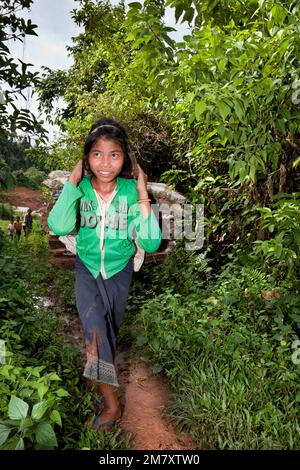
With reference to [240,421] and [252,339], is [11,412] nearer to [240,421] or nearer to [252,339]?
[240,421]

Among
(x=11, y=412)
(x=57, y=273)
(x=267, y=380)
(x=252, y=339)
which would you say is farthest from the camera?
(x=57, y=273)

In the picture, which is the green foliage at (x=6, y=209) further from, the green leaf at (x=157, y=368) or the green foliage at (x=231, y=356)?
the green leaf at (x=157, y=368)

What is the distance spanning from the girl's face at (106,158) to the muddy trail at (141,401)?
58 centimetres

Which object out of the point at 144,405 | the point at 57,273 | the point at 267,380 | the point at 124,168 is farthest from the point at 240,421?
the point at 57,273

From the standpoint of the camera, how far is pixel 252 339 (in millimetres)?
3217

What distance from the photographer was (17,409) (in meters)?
1.60

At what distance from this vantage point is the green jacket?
1755 mm

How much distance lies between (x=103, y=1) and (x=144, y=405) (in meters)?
5.60

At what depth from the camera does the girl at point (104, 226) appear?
176 centimetres

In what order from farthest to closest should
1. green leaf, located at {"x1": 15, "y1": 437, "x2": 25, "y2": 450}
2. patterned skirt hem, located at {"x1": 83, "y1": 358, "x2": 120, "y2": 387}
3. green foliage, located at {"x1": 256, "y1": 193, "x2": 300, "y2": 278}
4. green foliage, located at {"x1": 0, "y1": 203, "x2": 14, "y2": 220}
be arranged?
1. green foliage, located at {"x1": 0, "y1": 203, "x2": 14, "y2": 220}
2. green foliage, located at {"x1": 256, "y1": 193, "x2": 300, "y2": 278}
3. patterned skirt hem, located at {"x1": 83, "y1": 358, "x2": 120, "y2": 387}
4. green leaf, located at {"x1": 15, "y1": 437, "x2": 25, "y2": 450}

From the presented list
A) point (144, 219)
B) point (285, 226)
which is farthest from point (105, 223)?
point (285, 226)

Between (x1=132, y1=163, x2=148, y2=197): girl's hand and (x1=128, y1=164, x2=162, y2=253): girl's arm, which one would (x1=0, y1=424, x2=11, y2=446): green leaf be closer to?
(x1=128, y1=164, x2=162, y2=253): girl's arm

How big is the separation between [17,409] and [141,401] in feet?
5.11

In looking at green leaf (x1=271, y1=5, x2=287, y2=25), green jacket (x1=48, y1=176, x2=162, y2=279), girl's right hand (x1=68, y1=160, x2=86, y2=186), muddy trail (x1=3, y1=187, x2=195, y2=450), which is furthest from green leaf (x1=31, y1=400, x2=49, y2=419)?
green leaf (x1=271, y1=5, x2=287, y2=25)
